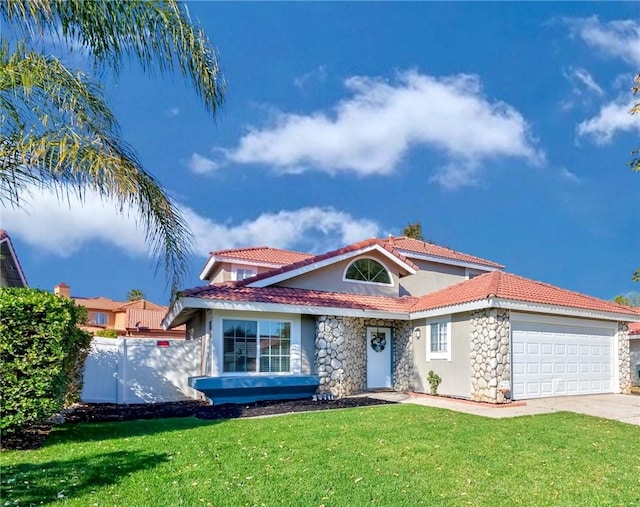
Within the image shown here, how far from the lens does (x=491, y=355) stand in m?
13.8

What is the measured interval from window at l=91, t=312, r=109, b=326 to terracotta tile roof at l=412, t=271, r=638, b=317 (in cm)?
4581

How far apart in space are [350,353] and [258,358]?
3.42 metres

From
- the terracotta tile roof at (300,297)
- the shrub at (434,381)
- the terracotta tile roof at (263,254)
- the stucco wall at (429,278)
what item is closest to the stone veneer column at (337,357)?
the terracotta tile roof at (300,297)

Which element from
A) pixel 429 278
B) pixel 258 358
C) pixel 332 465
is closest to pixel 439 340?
pixel 258 358

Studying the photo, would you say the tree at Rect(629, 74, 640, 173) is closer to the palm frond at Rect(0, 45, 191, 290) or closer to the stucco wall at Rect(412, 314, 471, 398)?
the stucco wall at Rect(412, 314, 471, 398)

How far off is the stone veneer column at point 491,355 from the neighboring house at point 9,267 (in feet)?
46.9

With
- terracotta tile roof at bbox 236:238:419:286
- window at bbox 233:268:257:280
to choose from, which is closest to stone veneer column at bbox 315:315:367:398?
terracotta tile roof at bbox 236:238:419:286

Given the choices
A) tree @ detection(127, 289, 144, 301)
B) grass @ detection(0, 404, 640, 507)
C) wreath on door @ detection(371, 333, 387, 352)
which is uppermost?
tree @ detection(127, 289, 144, 301)

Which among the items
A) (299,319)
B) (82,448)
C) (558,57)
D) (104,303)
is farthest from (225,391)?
(104,303)

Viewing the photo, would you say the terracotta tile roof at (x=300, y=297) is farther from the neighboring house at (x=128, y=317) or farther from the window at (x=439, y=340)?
the neighboring house at (x=128, y=317)

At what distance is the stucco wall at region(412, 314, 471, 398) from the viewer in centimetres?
1480

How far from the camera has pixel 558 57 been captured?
61.0ft

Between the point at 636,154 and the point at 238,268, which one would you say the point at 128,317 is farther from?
the point at 636,154

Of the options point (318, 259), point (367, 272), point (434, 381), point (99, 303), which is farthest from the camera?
point (99, 303)
